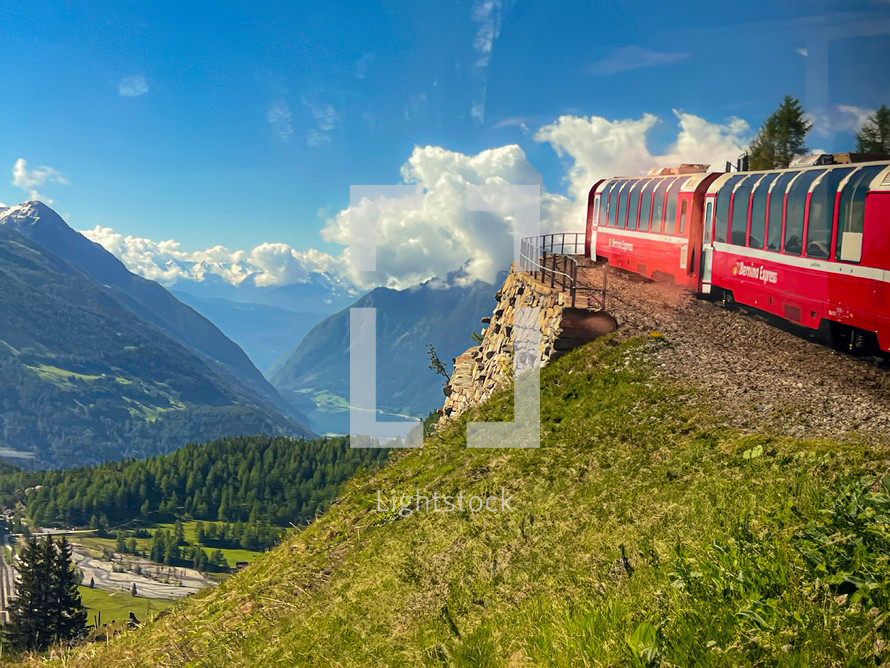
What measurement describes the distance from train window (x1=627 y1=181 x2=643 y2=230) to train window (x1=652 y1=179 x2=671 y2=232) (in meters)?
1.71

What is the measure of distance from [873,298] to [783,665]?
14.5 m

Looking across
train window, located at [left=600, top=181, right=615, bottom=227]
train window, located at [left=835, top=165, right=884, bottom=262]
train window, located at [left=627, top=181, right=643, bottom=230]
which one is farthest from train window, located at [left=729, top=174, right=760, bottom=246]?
train window, located at [left=600, top=181, right=615, bottom=227]

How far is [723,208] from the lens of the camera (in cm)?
2466

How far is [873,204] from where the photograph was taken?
52.7 feet

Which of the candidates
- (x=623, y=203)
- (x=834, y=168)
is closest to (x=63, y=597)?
(x=623, y=203)

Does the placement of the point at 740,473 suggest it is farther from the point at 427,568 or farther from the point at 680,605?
the point at 680,605

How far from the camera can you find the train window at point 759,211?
21.7 m

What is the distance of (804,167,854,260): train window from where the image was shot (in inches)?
703

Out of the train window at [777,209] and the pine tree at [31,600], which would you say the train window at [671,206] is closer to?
the train window at [777,209]

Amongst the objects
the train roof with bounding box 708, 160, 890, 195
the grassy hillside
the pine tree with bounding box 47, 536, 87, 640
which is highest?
the train roof with bounding box 708, 160, 890, 195

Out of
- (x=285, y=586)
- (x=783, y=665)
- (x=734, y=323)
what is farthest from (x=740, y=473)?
(x=734, y=323)

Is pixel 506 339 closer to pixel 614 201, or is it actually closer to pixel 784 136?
pixel 614 201

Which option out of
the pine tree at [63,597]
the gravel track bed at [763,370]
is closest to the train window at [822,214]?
the gravel track bed at [763,370]

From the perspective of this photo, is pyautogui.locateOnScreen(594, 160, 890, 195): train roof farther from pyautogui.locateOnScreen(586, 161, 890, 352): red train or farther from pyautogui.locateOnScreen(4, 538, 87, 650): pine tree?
pyautogui.locateOnScreen(4, 538, 87, 650): pine tree
